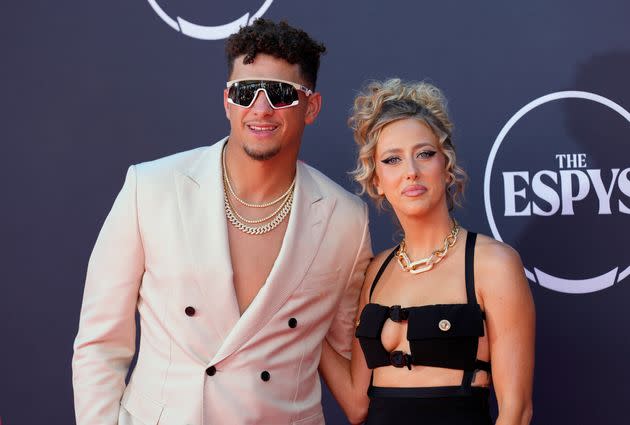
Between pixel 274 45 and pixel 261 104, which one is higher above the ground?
pixel 274 45

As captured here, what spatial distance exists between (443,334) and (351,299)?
1.53 ft

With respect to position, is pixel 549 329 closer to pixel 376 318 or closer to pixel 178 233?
pixel 376 318

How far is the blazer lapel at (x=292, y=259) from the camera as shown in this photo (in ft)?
8.84

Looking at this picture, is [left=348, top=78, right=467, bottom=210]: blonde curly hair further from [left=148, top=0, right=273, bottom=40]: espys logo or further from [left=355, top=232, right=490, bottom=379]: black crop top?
[left=148, top=0, right=273, bottom=40]: espys logo

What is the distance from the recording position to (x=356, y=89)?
11.7 feet

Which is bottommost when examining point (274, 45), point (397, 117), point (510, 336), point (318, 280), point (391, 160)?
point (510, 336)

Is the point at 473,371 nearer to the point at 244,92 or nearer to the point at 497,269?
the point at 497,269

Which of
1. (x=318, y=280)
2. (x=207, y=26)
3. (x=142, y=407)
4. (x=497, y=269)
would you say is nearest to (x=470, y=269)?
(x=497, y=269)

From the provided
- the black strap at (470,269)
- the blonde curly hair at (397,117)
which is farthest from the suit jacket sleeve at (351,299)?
the black strap at (470,269)

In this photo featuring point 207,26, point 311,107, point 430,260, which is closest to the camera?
point 430,260

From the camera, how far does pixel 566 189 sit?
328cm

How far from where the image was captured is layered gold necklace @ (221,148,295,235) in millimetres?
2842

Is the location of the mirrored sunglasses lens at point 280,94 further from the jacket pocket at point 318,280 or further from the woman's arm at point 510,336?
the woman's arm at point 510,336

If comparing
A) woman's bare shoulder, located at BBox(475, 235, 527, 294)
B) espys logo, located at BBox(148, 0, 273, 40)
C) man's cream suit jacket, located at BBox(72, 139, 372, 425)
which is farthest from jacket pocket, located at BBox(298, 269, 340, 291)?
espys logo, located at BBox(148, 0, 273, 40)
